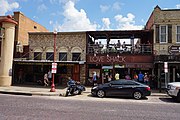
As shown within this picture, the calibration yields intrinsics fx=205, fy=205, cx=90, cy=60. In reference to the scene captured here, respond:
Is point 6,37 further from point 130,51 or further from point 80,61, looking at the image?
point 130,51

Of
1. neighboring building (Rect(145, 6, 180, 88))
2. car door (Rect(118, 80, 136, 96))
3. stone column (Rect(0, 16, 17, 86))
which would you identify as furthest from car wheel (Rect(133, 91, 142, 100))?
stone column (Rect(0, 16, 17, 86))

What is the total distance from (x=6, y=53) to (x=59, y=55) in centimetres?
563

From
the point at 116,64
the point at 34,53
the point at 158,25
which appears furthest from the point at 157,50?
the point at 34,53

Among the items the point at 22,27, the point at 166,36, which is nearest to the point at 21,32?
the point at 22,27

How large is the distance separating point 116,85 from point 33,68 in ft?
40.1

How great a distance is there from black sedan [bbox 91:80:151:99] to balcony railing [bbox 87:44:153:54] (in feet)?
22.6

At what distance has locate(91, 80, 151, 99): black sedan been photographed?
1495 centimetres

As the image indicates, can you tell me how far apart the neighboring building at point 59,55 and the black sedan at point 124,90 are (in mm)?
6820

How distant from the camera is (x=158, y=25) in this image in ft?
69.1

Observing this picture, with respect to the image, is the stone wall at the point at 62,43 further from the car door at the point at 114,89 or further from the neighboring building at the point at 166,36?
the neighboring building at the point at 166,36

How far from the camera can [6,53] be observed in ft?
70.4

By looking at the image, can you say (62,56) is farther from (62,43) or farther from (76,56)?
(76,56)

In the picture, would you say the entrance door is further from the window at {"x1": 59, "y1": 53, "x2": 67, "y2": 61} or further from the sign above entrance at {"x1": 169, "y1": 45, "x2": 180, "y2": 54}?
the sign above entrance at {"x1": 169, "y1": 45, "x2": 180, "y2": 54}

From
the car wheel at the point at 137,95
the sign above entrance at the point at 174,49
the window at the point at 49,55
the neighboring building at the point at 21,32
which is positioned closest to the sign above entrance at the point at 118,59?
the sign above entrance at the point at 174,49
